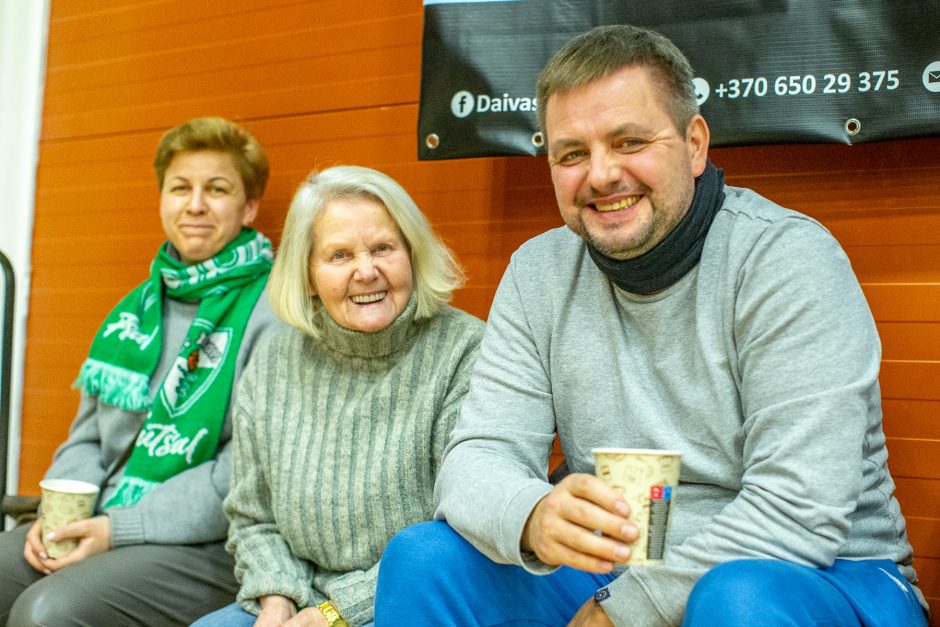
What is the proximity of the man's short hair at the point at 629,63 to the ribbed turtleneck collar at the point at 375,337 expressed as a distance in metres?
0.69

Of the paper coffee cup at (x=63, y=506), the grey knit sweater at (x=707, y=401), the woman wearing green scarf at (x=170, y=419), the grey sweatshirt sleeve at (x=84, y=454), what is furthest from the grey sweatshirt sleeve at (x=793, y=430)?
the grey sweatshirt sleeve at (x=84, y=454)

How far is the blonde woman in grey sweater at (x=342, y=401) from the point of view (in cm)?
212

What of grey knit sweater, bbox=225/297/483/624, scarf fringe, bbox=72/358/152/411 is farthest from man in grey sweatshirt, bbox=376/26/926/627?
scarf fringe, bbox=72/358/152/411

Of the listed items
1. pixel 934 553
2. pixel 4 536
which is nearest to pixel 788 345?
pixel 934 553

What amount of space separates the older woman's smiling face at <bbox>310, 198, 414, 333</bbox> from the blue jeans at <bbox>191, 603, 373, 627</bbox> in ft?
2.17

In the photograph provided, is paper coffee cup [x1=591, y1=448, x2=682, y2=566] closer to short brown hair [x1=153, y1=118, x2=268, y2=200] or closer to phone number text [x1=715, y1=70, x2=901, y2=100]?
phone number text [x1=715, y1=70, x2=901, y2=100]

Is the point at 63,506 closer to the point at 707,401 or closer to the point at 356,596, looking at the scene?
the point at 356,596

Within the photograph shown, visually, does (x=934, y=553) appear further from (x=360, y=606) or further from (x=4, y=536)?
(x=4, y=536)

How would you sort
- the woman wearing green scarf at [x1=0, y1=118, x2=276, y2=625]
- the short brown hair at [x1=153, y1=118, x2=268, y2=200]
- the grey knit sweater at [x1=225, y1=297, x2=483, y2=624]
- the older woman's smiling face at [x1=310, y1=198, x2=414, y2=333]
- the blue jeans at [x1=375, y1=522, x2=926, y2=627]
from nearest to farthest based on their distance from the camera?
the blue jeans at [x1=375, y1=522, x2=926, y2=627] → the grey knit sweater at [x1=225, y1=297, x2=483, y2=624] → the older woman's smiling face at [x1=310, y1=198, x2=414, y2=333] → the woman wearing green scarf at [x1=0, y1=118, x2=276, y2=625] → the short brown hair at [x1=153, y1=118, x2=268, y2=200]

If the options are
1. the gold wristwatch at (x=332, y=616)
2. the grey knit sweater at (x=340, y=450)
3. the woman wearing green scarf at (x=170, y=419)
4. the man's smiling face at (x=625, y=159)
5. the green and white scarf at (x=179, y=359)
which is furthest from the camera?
the green and white scarf at (x=179, y=359)

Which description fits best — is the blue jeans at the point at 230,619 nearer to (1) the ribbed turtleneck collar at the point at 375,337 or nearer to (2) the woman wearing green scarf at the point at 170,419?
(2) the woman wearing green scarf at the point at 170,419

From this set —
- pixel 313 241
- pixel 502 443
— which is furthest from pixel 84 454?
pixel 502 443

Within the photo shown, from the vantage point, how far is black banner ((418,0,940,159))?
2.07 m

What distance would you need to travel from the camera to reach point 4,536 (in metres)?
2.64
